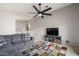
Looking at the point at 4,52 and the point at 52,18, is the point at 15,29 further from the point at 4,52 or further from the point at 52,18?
the point at 52,18

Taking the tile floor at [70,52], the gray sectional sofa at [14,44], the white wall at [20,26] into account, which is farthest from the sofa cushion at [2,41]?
the tile floor at [70,52]

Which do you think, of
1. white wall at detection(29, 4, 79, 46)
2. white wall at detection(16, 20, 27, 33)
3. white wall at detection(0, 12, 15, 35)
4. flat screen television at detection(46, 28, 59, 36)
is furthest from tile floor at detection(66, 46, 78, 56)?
white wall at detection(0, 12, 15, 35)

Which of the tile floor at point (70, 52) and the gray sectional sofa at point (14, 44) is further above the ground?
the gray sectional sofa at point (14, 44)

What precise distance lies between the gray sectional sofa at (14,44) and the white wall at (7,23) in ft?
0.24

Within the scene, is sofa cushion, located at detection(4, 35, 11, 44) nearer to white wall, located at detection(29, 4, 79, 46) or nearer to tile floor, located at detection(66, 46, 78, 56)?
white wall, located at detection(29, 4, 79, 46)

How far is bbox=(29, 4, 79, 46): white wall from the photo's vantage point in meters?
1.60

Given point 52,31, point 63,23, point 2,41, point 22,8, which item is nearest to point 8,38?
point 2,41

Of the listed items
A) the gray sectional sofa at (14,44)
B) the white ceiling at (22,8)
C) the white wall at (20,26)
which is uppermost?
the white ceiling at (22,8)

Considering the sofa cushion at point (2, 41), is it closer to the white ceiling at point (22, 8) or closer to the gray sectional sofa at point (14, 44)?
the gray sectional sofa at point (14, 44)

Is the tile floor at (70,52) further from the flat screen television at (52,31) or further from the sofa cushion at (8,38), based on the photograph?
the sofa cushion at (8,38)

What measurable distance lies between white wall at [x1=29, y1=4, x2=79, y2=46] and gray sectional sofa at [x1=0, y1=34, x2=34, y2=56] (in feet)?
0.58

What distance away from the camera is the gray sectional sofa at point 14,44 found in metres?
1.53

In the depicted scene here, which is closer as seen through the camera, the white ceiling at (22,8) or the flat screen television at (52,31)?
the white ceiling at (22,8)

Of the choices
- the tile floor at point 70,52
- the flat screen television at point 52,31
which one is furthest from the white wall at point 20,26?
the tile floor at point 70,52
